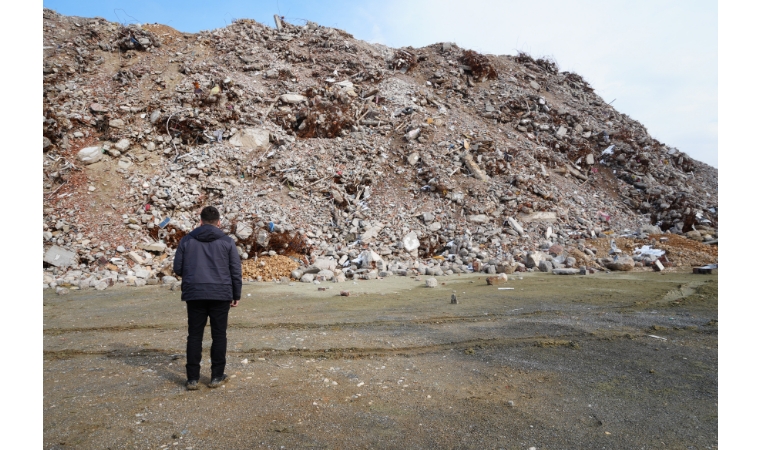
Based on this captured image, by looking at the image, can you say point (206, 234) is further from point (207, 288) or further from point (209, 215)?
point (207, 288)

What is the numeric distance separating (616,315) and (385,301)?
3436 millimetres

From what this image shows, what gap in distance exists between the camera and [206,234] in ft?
11.5

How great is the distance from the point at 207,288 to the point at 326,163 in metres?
11.4

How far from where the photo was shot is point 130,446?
2.46 m

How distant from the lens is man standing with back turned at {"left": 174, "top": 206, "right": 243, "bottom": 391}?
10.9 feet

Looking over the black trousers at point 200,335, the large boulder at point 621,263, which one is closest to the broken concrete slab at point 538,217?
the large boulder at point 621,263

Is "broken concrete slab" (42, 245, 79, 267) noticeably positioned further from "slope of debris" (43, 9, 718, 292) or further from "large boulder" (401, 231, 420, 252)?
"large boulder" (401, 231, 420, 252)

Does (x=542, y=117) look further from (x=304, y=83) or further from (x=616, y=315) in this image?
(x=616, y=315)

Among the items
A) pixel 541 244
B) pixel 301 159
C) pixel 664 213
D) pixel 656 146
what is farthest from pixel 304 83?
pixel 656 146

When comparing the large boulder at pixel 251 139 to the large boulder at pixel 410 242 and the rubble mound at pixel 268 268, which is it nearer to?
the rubble mound at pixel 268 268

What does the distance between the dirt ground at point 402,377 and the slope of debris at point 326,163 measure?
3.83 metres

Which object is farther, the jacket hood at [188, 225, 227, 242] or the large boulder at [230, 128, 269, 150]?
the large boulder at [230, 128, 269, 150]

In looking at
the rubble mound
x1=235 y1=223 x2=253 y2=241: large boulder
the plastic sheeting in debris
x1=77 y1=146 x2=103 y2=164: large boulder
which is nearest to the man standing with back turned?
the rubble mound

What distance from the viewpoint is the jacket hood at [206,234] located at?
3.47 m
